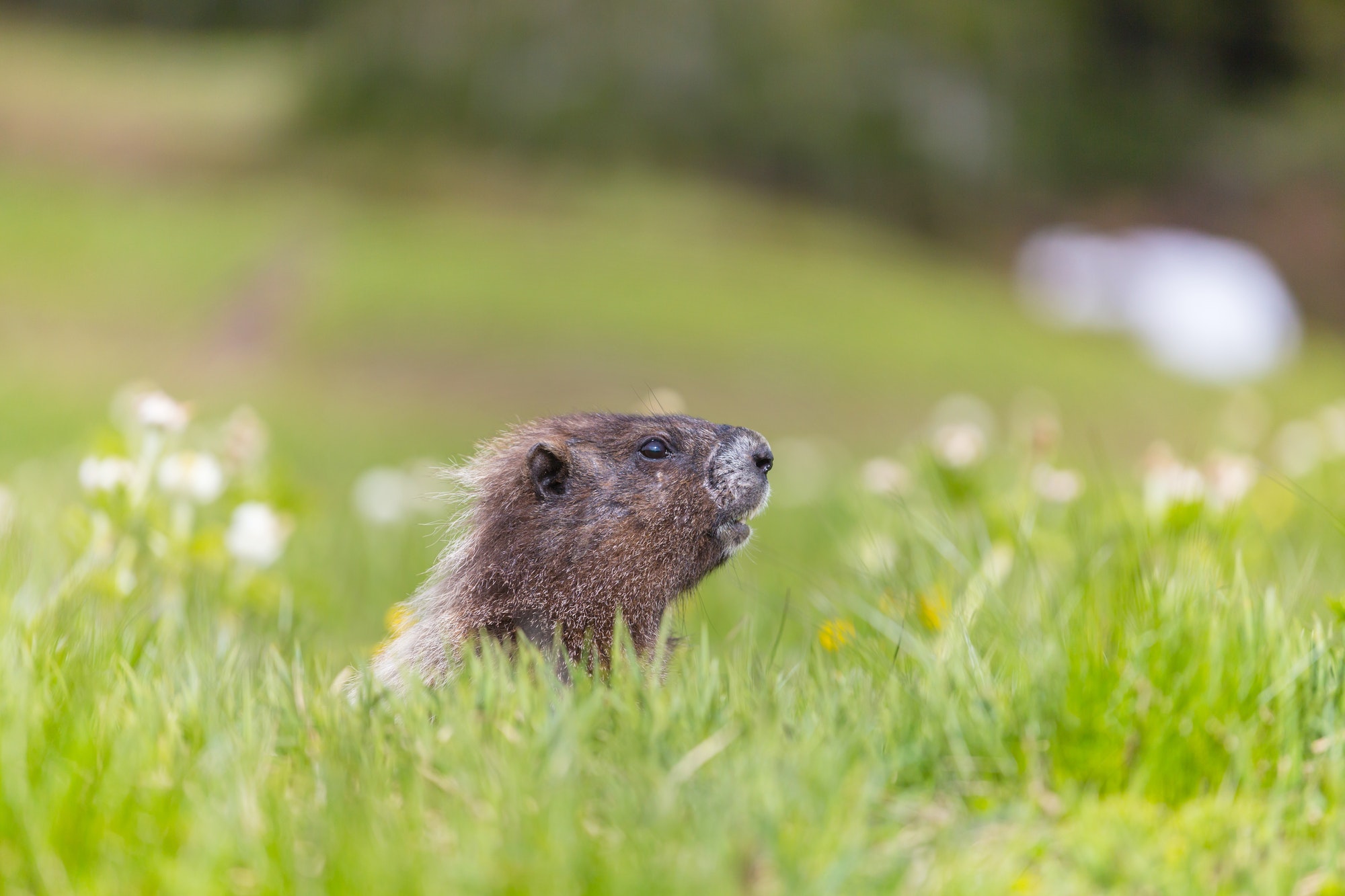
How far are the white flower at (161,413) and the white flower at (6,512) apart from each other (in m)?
0.53

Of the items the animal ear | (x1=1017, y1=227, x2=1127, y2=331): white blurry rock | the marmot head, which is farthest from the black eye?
(x1=1017, y1=227, x2=1127, y2=331): white blurry rock

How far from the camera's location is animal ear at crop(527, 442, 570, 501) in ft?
10.8

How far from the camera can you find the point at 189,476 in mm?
3736

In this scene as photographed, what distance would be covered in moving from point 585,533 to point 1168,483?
207 centimetres

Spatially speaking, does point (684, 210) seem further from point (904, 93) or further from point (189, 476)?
point (189, 476)

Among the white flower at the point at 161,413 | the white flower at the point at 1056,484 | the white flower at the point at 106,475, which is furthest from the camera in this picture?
the white flower at the point at 1056,484

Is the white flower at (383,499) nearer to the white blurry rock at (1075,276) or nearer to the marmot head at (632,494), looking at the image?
the marmot head at (632,494)

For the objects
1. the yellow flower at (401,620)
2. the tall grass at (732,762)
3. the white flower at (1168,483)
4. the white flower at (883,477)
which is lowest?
the yellow flower at (401,620)

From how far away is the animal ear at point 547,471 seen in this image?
3.28 meters

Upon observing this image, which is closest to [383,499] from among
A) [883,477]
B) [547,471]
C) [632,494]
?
[883,477]

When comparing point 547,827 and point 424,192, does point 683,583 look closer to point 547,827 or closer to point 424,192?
point 547,827

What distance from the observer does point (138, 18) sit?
31.4 metres

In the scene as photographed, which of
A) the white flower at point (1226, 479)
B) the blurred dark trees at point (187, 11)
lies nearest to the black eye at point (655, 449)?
the white flower at point (1226, 479)

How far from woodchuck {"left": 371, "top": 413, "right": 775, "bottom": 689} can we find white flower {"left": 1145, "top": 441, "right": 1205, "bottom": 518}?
146 centimetres
